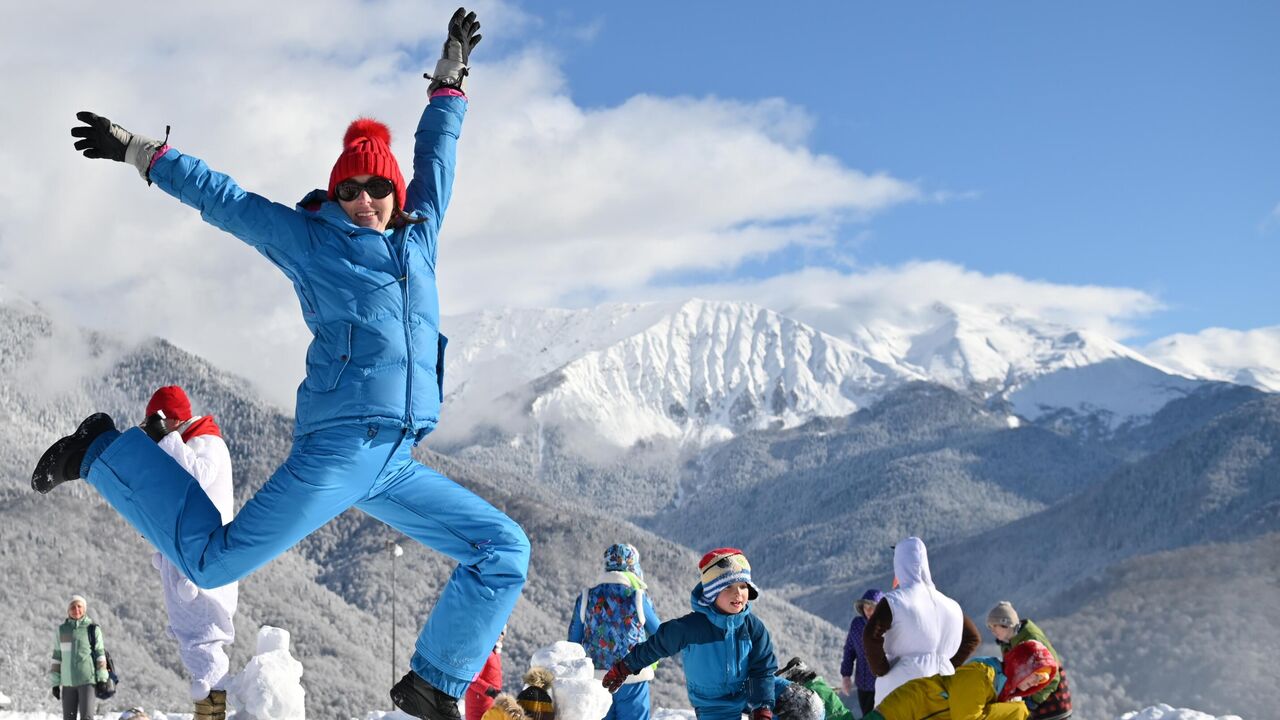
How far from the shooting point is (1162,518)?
14125cm

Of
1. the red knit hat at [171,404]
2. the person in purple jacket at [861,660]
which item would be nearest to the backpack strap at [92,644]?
the red knit hat at [171,404]

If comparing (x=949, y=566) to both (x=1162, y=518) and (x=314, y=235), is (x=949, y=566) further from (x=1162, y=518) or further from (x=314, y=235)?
(x=314, y=235)

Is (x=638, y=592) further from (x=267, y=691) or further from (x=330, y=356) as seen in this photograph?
(x=330, y=356)

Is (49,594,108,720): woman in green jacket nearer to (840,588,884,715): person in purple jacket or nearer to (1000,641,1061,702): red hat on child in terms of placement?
(840,588,884,715): person in purple jacket

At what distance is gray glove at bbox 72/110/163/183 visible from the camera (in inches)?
158

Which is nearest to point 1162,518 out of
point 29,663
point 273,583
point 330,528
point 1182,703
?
point 1182,703

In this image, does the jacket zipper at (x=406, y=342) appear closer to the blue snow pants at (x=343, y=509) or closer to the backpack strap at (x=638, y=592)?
the blue snow pants at (x=343, y=509)

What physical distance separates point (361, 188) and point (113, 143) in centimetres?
81

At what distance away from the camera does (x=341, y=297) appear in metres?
4.01

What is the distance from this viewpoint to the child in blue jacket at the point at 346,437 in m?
3.92

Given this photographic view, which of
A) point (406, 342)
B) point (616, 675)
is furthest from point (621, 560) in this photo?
point (406, 342)

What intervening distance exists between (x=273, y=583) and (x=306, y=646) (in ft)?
31.4

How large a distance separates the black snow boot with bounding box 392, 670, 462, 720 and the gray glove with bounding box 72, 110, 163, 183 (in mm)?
1894

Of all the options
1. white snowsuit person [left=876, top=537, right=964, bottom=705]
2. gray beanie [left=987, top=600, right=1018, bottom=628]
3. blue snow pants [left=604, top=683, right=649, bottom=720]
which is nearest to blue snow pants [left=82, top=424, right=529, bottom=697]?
white snowsuit person [left=876, top=537, right=964, bottom=705]
